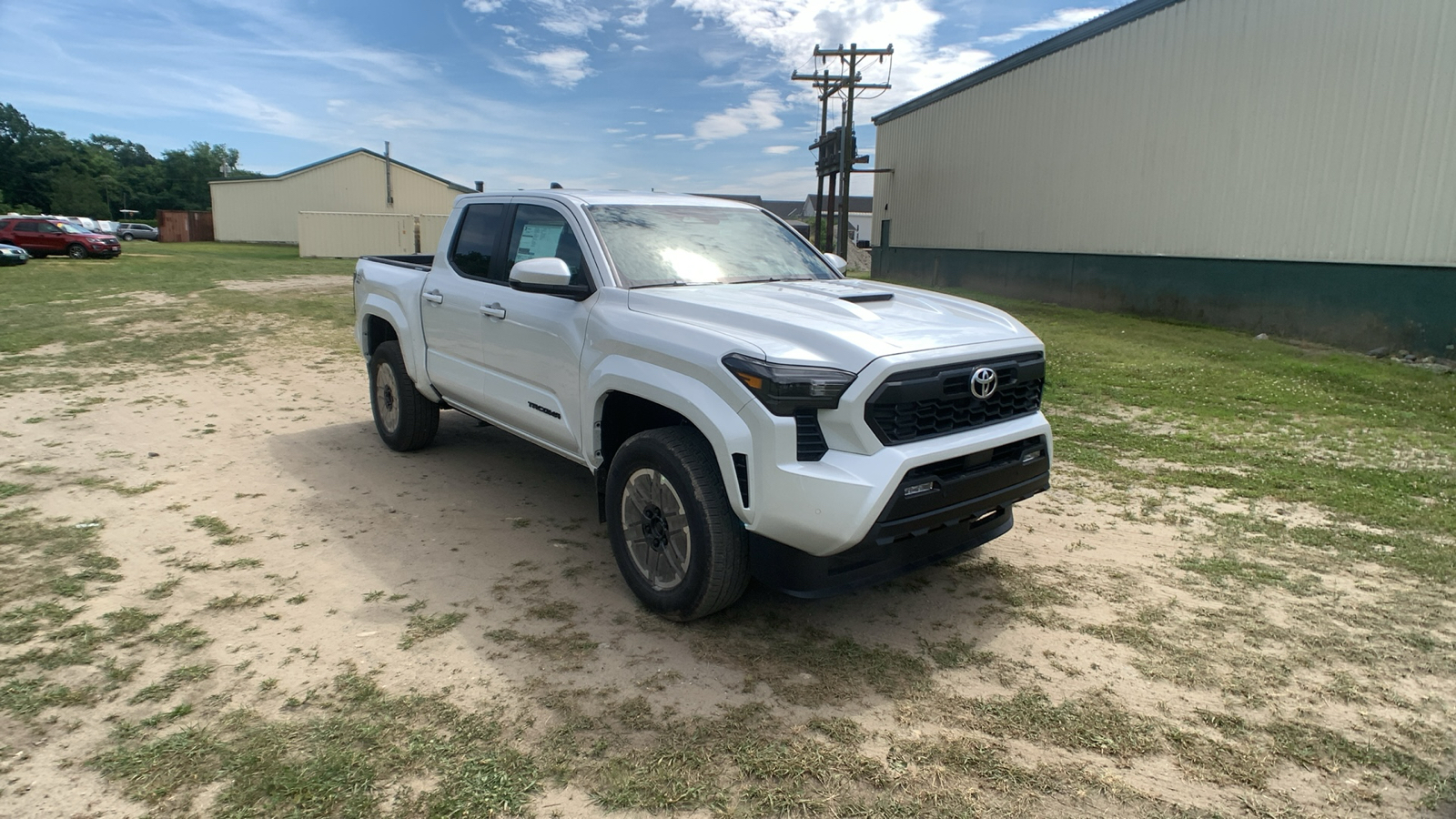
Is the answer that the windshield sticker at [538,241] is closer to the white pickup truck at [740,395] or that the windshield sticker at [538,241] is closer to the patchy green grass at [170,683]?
the white pickup truck at [740,395]

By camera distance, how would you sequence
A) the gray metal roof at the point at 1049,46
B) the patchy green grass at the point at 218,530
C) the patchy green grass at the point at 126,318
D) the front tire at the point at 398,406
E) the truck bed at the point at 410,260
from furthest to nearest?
the gray metal roof at the point at 1049,46 → the patchy green grass at the point at 126,318 → the truck bed at the point at 410,260 → the front tire at the point at 398,406 → the patchy green grass at the point at 218,530

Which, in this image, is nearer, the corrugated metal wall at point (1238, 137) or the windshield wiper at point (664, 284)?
the windshield wiper at point (664, 284)

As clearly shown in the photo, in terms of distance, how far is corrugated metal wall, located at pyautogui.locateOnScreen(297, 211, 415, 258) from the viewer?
4000 centimetres

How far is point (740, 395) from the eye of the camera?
3.42m

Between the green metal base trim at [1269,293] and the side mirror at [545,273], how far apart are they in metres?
12.6

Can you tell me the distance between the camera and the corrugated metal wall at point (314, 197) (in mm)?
54000

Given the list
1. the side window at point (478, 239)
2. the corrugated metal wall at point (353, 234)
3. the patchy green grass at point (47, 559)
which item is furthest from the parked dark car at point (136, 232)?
the side window at point (478, 239)

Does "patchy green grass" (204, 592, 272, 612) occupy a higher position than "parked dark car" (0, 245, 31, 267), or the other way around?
"parked dark car" (0, 245, 31, 267)

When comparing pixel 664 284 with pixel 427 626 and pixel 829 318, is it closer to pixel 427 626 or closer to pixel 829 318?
pixel 829 318

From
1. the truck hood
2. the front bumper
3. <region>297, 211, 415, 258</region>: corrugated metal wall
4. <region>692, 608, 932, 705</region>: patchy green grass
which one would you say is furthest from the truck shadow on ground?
<region>297, 211, 415, 258</region>: corrugated metal wall

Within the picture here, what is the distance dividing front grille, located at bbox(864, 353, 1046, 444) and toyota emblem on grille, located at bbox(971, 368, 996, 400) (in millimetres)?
24

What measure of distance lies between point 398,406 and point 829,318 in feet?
13.3

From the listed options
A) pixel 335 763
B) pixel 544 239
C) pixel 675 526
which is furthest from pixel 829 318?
pixel 335 763

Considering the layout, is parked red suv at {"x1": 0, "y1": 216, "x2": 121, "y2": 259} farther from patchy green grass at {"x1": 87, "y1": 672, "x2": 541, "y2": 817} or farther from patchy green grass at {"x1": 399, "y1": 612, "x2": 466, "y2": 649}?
patchy green grass at {"x1": 87, "y1": 672, "x2": 541, "y2": 817}
